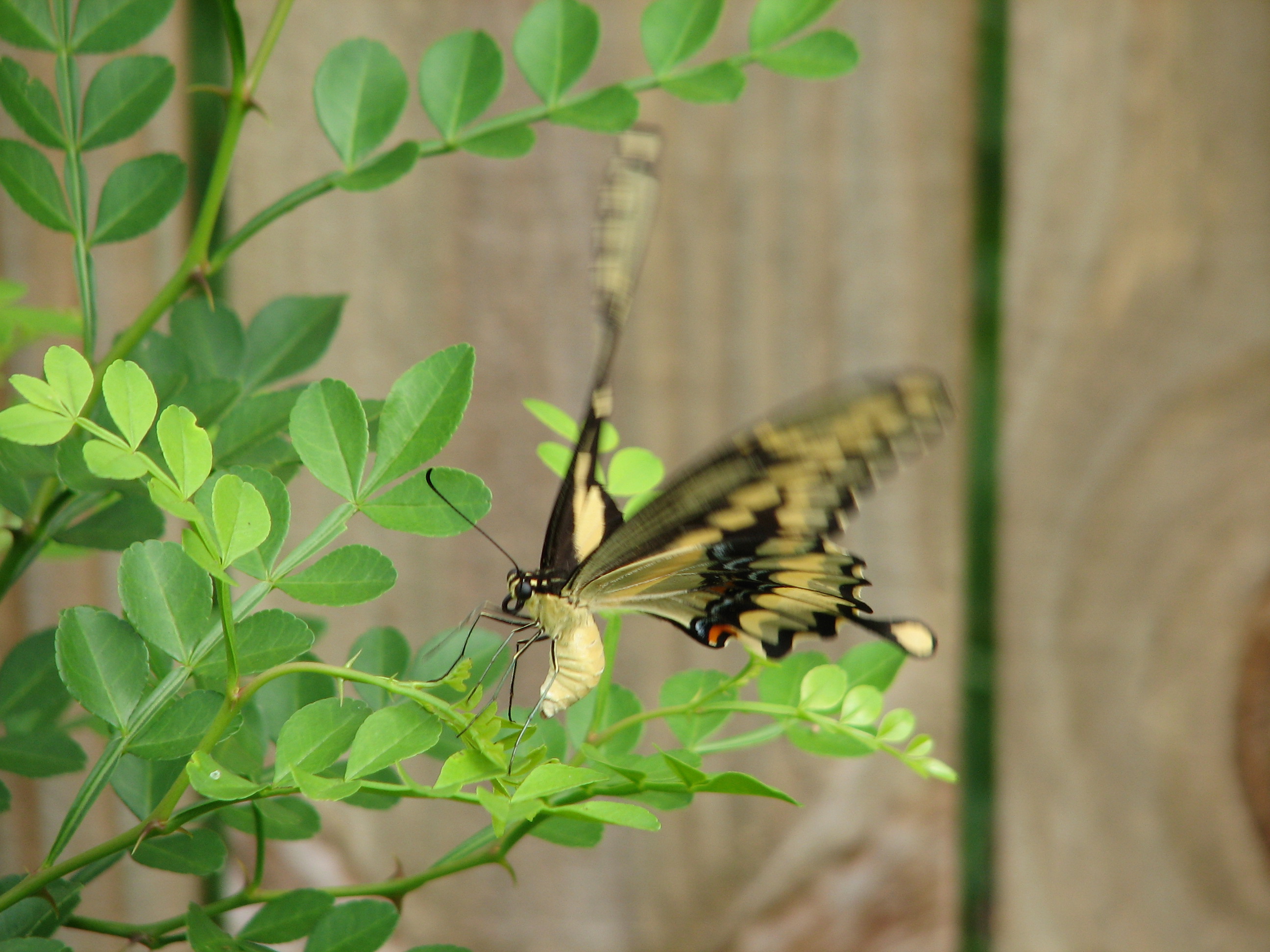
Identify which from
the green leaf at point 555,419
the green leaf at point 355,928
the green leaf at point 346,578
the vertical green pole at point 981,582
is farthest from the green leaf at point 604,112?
the vertical green pole at point 981,582

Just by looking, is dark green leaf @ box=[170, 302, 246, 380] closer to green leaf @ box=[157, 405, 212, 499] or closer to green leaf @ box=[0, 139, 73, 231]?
green leaf @ box=[0, 139, 73, 231]

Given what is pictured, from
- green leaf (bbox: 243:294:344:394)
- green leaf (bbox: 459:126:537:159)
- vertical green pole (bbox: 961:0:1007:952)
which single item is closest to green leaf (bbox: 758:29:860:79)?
green leaf (bbox: 459:126:537:159)

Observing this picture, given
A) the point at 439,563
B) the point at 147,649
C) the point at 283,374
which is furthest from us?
the point at 439,563

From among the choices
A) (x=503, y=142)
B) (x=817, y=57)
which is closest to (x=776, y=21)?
(x=817, y=57)

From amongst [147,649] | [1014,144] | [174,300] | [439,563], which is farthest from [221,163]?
[1014,144]

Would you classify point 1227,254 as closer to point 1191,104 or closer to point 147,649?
point 1191,104

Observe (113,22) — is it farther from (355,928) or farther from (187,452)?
(355,928)
